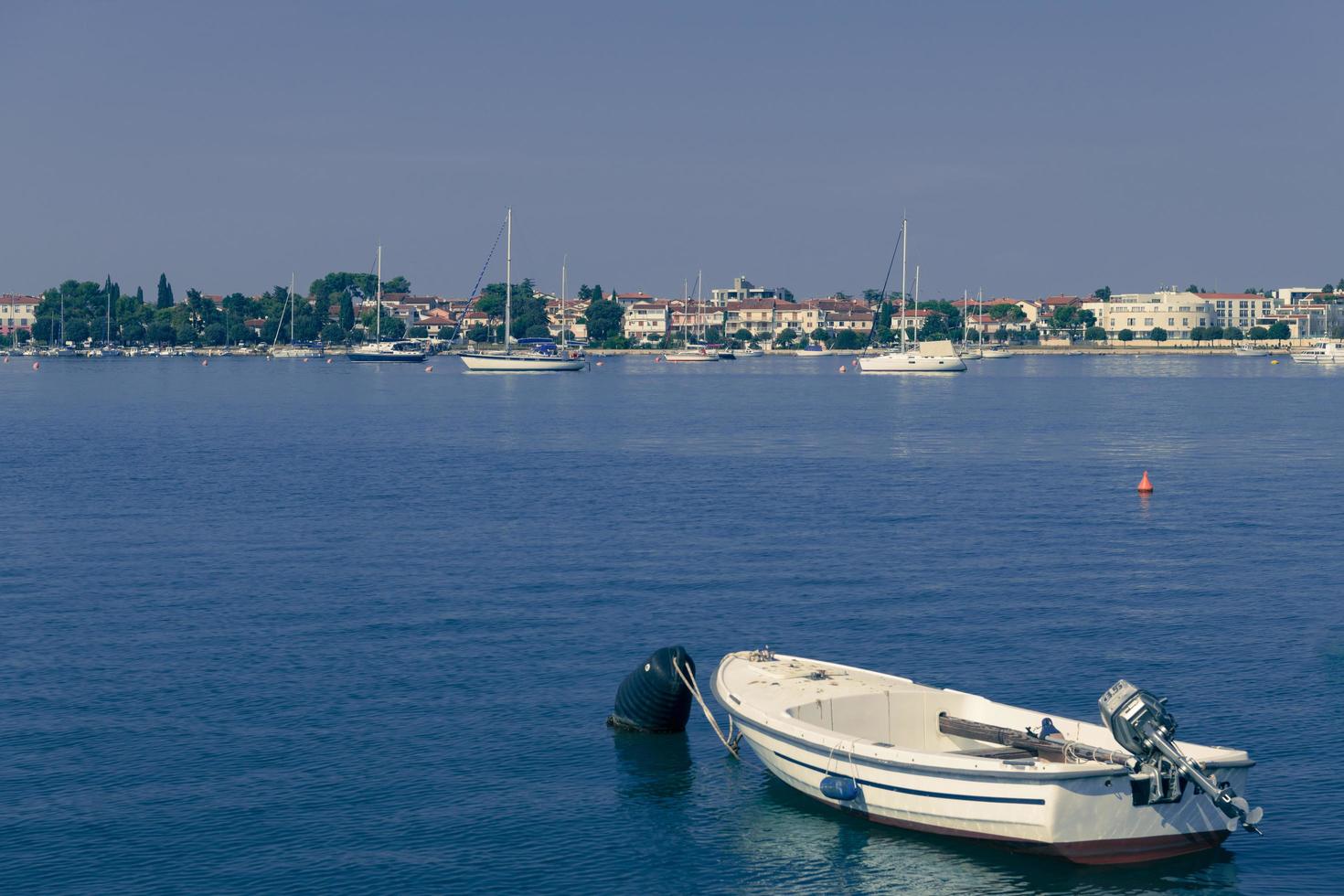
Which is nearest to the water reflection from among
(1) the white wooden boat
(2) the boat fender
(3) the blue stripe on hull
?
(1) the white wooden boat

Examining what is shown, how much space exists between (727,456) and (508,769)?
62120mm

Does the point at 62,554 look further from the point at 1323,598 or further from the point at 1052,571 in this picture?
the point at 1323,598

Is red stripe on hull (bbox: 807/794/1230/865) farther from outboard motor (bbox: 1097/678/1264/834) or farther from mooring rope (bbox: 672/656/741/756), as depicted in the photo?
mooring rope (bbox: 672/656/741/756)

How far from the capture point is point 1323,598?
1746 inches

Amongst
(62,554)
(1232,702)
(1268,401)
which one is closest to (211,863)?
(1232,702)

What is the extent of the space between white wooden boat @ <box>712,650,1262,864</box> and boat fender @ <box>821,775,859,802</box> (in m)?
0.02

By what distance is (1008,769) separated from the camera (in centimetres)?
2394

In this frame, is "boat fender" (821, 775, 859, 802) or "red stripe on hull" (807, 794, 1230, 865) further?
"boat fender" (821, 775, 859, 802)

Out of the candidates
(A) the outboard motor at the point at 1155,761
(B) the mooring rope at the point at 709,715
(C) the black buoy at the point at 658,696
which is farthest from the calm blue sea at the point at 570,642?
(A) the outboard motor at the point at 1155,761

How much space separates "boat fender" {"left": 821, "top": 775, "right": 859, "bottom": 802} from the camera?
1024 inches

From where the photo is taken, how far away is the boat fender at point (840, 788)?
2600cm

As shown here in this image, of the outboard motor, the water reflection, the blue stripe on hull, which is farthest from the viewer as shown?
the water reflection

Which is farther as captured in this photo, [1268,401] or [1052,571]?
[1268,401]

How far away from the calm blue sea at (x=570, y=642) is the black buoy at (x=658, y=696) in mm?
597
